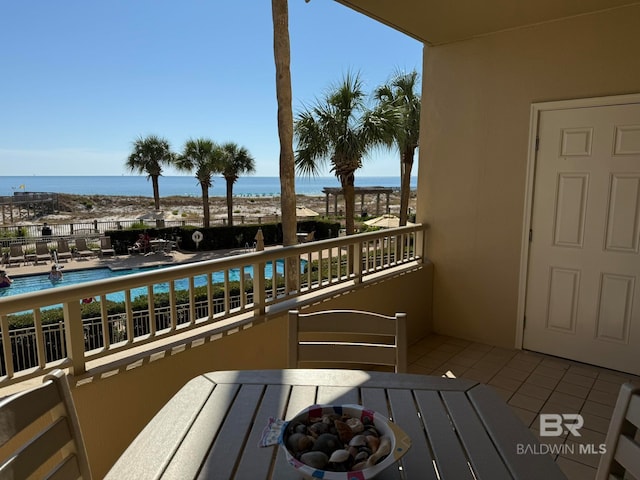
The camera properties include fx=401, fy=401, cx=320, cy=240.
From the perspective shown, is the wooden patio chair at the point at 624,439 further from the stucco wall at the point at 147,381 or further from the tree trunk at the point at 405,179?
the tree trunk at the point at 405,179

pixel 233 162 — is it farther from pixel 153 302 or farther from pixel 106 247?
pixel 153 302

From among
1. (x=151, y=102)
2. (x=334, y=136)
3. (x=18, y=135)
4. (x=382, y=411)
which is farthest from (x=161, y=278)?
(x=18, y=135)

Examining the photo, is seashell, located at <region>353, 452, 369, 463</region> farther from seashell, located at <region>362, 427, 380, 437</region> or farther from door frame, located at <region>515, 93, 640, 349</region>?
door frame, located at <region>515, 93, 640, 349</region>

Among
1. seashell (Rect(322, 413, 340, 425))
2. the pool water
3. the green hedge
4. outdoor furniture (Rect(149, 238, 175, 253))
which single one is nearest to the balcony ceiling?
seashell (Rect(322, 413, 340, 425))

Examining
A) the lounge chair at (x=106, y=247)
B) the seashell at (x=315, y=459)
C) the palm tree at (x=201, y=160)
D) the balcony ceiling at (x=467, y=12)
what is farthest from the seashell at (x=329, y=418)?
the palm tree at (x=201, y=160)

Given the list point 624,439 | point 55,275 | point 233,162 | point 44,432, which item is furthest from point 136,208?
point 624,439

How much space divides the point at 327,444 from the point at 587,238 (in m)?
3.22

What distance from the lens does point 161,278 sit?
216cm

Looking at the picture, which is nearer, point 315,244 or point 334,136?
point 315,244

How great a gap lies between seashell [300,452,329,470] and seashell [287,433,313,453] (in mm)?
26

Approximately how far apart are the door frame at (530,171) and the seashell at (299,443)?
3252 millimetres

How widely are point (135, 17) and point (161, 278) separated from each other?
127ft

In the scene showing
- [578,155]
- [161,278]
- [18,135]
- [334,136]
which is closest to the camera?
[161,278]

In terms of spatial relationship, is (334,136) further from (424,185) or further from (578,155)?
(578,155)
